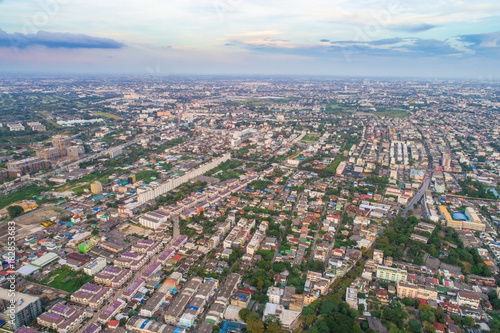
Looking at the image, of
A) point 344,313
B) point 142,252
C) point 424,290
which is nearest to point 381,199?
point 424,290

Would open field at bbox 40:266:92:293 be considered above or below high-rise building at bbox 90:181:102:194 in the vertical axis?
below

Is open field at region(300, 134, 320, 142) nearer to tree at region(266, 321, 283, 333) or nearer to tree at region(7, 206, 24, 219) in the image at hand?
tree at region(7, 206, 24, 219)

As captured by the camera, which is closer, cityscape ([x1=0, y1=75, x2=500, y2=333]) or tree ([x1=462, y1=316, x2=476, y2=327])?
tree ([x1=462, y1=316, x2=476, y2=327])

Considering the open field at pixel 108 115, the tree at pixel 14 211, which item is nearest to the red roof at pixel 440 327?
the tree at pixel 14 211

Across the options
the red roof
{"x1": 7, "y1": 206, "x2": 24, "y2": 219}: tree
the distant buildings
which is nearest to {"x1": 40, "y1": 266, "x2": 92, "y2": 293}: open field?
{"x1": 7, "y1": 206, "x2": 24, "y2": 219}: tree

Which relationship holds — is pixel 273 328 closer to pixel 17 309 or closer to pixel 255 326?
pixel 255 326

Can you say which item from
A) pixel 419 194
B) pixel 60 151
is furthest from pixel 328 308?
pixel 60 151

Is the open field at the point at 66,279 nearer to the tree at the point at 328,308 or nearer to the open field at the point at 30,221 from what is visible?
the open field at the point at 30,221
